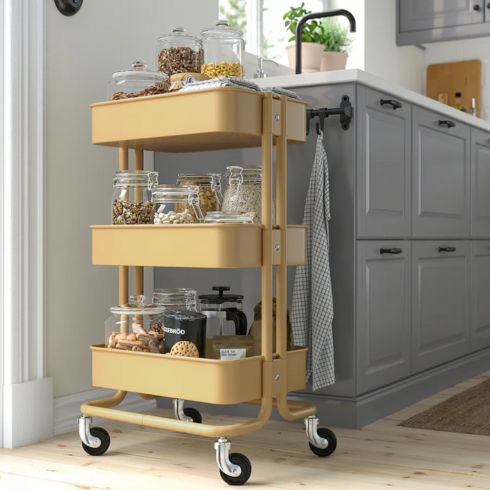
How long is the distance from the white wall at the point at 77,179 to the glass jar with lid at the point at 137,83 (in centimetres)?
23

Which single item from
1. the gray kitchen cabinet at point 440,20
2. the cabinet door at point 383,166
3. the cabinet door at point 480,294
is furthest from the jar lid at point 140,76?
the gray kitchen cabinet at point 440,20

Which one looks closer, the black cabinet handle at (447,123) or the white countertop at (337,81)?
the white countertop at (337,81)

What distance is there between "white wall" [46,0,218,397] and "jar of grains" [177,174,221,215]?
41cm

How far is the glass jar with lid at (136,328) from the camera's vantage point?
2.32m

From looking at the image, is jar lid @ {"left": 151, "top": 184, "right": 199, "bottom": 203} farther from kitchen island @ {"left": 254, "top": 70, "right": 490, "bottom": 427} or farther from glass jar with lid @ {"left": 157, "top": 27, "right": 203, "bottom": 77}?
kitchen island @ {"left": 254, "top": 70, "right": 490, "bottom": 427}

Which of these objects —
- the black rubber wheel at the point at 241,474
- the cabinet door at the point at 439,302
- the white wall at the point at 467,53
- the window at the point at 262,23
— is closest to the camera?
the black rubber wheel at the point at 241,474

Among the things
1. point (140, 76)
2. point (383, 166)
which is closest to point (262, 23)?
point (383, 166)

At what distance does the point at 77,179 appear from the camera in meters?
2.68

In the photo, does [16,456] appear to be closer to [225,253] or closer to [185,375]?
[185,375]

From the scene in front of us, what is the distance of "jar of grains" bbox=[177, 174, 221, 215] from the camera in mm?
2398

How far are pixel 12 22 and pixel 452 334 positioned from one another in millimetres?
1969

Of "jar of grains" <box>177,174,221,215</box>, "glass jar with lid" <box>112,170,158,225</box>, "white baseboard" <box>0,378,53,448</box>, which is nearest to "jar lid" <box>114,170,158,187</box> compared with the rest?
"glass jar with lid" <box>112,170,158,225</box>

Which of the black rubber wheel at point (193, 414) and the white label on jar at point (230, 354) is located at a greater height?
the white label on jar at point (230, 354)

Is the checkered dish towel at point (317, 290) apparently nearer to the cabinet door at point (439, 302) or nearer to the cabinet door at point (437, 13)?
the cabinet door at point (439, 302)
